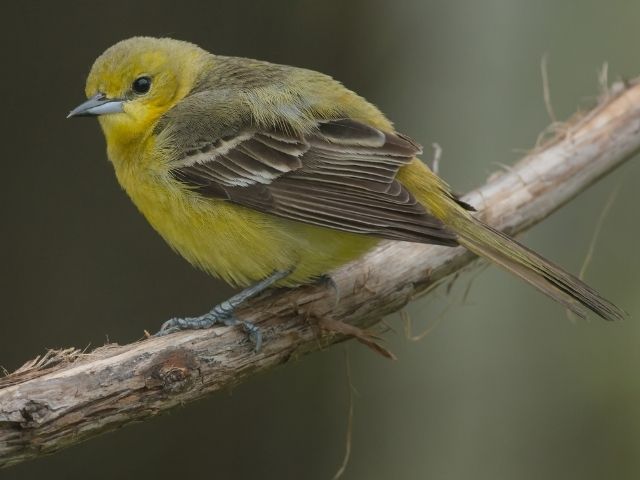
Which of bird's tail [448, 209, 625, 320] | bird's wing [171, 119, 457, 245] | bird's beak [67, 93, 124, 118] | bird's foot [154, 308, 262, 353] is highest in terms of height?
bird's beak [67, 93, 124, 118]

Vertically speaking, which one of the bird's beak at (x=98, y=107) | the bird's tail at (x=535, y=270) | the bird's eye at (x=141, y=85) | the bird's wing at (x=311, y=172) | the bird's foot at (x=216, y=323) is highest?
the bird's eye at (x=141, y=85)

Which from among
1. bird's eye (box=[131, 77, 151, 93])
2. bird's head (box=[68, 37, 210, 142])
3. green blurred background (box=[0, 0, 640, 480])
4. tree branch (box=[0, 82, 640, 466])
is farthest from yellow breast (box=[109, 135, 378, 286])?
green blurred background (box=[0, 0, 640, 480])

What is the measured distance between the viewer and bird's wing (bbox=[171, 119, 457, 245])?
4598 mm

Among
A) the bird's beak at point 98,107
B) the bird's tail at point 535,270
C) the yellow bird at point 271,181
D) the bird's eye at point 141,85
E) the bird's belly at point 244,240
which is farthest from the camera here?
the bird's eye at point 141,85

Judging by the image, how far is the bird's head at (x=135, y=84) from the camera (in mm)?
5230

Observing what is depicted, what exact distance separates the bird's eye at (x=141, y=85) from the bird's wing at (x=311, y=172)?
0.57 metres

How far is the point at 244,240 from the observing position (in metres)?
4.83

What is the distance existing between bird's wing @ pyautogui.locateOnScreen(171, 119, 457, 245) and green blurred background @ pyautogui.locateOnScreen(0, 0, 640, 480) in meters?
1.20

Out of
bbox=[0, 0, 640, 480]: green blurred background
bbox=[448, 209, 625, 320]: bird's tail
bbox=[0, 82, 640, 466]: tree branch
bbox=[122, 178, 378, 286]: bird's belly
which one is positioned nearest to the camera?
bbox=[0, 82, 640, 466]: tree branch

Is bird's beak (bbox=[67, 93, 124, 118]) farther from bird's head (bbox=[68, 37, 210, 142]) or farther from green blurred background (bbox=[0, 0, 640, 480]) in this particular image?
green blurred background (bbox=[0, 0, 640, 480])

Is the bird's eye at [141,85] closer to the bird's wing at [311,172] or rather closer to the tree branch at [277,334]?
the bird's wing at [311,172]

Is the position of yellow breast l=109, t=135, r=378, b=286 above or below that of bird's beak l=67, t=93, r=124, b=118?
below

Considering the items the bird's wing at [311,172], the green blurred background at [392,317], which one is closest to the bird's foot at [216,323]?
the bird's wing at [311,172]

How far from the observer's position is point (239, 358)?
14.6 feet
